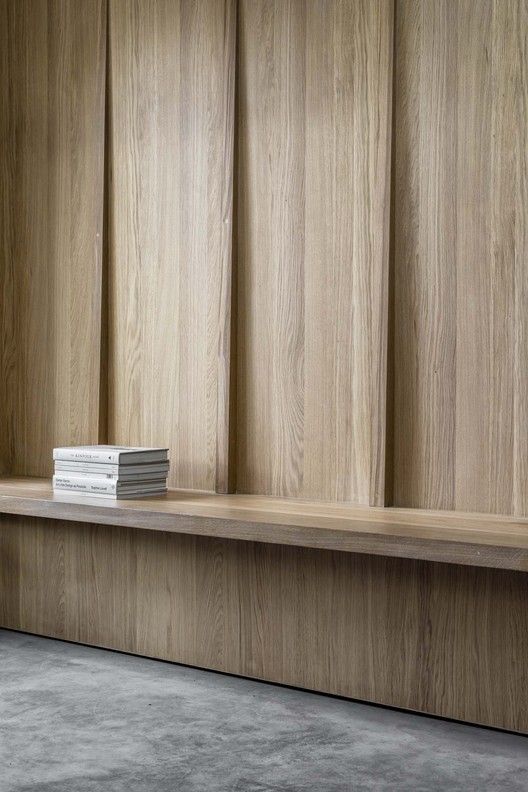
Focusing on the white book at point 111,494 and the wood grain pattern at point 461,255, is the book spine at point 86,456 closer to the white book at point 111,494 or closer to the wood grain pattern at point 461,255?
the white book at point 111,494

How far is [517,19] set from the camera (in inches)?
119

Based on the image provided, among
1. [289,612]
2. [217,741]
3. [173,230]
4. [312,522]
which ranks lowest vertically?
[217,741]

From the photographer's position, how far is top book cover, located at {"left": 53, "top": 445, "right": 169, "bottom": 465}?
3.44m

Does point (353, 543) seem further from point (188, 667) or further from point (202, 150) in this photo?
point (202, 150)

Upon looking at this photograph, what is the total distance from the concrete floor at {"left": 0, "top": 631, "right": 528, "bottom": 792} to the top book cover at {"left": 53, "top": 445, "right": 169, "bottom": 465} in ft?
2.39

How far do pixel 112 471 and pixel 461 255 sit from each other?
1352 millimetres

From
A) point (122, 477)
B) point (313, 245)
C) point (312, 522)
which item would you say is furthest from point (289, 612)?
point (313, 245)

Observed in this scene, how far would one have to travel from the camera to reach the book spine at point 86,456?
345cm

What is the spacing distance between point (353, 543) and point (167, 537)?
1018mm

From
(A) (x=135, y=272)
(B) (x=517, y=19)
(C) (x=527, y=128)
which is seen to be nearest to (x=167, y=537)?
(A) (x=135, y=272)

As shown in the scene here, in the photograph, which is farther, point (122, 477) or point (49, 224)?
point (49, 224)

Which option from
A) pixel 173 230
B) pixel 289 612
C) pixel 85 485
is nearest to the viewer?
pixel 289 612

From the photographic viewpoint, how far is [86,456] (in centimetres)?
353

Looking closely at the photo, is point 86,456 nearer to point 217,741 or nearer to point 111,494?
point 111,494
